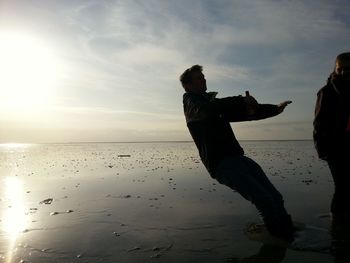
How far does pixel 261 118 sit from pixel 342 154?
202 cm

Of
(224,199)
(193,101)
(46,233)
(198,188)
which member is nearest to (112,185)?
(198,188)

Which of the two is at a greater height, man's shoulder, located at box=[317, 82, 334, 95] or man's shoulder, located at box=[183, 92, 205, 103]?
Result: man's shoulder, located at box=[317, 82, 334, 95]

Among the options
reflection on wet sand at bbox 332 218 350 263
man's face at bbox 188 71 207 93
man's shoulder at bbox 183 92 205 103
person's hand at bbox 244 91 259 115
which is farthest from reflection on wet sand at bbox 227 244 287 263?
man's face at bbox 188 71 207 93

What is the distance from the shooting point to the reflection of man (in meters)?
6.17

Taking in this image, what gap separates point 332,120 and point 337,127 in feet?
0.52

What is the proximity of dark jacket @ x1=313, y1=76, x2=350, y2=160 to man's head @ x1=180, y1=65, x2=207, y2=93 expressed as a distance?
2.37 m

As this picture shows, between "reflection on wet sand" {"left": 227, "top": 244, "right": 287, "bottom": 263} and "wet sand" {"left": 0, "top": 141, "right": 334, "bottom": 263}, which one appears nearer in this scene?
"reflection on wet sand" {"left": 227, "top": 244, "right": 287, "bottom": 263}

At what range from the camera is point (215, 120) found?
21.0 feet

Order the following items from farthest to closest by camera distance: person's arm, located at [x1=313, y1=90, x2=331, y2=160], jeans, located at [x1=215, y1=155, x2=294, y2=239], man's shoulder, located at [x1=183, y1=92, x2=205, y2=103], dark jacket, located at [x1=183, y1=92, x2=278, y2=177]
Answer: person's arm, located at [x1=313, y1=90, x2=331, y2=160] → man's shoulder, located at [x1=183, y1=92, x2=205, y2=103] → jeans, located at [x1=215, y1=155, x2=294, y2=239] → dark jacket, located at [x1=183, y1=92, x2=278, y2=177]

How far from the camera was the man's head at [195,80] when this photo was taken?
6.68 meters

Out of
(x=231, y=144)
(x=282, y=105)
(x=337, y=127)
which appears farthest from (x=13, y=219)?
(x=337, y=127)

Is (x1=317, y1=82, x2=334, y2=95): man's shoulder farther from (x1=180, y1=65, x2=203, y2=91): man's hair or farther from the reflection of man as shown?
(x1=180, y1=65, x2=203, y2=91): man's hair

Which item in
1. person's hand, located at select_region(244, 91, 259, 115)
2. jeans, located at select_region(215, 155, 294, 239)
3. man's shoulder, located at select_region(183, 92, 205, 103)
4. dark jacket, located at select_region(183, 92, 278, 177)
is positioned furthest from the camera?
man's shoulder, located at select_region(183, 92, 205, 103)

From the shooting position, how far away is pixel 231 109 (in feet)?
20.2
